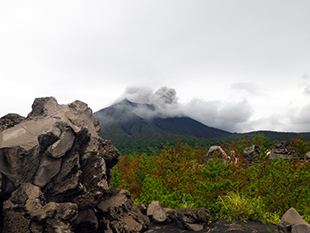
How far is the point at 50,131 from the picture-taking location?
6.24 m

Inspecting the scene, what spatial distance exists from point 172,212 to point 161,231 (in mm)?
1502

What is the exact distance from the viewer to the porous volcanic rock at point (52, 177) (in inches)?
213

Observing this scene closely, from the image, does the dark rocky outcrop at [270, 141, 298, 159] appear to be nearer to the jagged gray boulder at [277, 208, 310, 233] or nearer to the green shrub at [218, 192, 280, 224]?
the green shrub at [218, 192, 280, 224]

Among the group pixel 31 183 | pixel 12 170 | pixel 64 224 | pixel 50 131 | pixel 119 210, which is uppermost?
pixel 50 131

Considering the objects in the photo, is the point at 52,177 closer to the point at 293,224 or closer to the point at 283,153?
the point at 293,224

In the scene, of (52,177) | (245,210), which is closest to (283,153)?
(245,210)

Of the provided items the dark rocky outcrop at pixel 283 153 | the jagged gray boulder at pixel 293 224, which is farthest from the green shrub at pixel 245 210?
the dark rocky outcrop at pixel 283 153

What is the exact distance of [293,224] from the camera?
7.32 m

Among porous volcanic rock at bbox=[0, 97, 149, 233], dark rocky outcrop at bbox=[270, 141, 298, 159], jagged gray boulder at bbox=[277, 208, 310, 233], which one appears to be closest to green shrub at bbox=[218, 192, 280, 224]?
jagged gray boulder at bbox=[277, 208, 310, 233]

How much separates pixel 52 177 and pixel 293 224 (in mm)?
8889

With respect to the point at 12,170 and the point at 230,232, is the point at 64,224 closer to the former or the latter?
the point at 12,170

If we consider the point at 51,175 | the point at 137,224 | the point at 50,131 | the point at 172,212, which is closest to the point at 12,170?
the point at 51,175

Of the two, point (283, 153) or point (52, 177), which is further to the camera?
point (283, 153)

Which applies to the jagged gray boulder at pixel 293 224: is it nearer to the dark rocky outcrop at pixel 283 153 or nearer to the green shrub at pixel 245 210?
the green shrub at pixel 245 210
